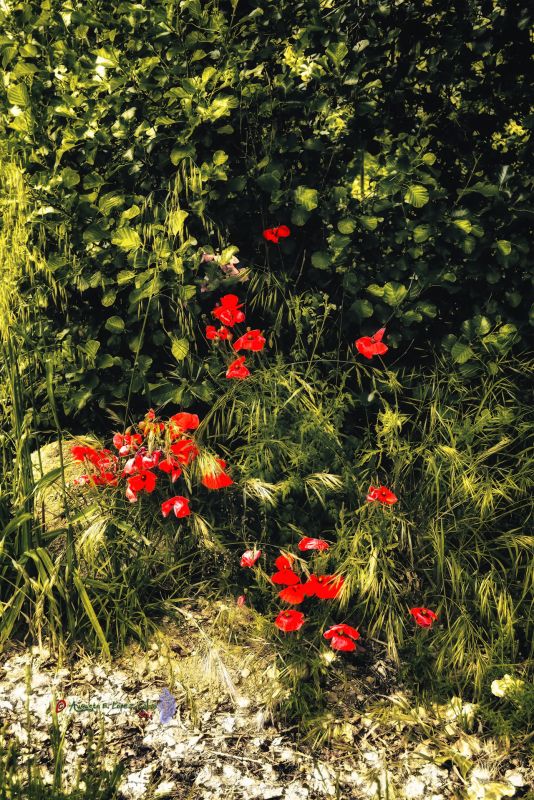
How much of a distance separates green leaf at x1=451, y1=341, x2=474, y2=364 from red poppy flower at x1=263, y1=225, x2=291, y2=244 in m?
0.72

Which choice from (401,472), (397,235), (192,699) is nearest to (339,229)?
(397,235)

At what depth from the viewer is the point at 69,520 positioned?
8.38 ft

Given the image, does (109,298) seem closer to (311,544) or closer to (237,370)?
(237,370)

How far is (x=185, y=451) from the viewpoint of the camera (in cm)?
270

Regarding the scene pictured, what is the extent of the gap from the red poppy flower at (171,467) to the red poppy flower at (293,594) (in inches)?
20.8

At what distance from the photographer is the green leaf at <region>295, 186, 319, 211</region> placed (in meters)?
2.85

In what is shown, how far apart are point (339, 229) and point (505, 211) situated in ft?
1.87

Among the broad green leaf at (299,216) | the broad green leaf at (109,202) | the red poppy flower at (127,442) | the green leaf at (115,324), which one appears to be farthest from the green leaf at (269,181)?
the red poppy flower at (127,442)

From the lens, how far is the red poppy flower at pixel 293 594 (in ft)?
7.80

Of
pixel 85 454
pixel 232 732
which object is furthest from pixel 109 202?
pixel 232 732

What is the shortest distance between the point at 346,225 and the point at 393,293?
292 mm

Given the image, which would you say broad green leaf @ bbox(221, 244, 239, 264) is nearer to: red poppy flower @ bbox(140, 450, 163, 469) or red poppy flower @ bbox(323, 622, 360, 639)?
red poppy flower @ bbox(140, 450, 163, 469)

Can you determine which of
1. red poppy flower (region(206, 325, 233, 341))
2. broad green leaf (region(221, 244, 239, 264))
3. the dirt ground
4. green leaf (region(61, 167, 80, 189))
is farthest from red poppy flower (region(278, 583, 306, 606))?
green leaf (region(61, 167, 80, 189))

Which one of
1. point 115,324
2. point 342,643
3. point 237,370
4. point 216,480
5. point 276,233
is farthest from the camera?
point 115,324
